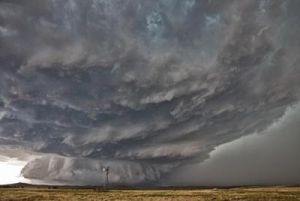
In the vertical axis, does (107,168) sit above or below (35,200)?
above

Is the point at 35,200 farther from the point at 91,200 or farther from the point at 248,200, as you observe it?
the point at 248,200

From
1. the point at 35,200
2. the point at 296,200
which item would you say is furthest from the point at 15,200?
the point at 296,200

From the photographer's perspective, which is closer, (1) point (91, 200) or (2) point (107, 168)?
(1) point (91, 200)

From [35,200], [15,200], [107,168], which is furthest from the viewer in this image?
[107,168]

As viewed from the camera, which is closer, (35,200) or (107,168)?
(35,200)

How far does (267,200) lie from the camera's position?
79.7 meters

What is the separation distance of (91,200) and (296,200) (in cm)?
4632

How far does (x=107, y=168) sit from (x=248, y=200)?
278 feet

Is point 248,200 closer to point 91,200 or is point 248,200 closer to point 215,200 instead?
point 215,200

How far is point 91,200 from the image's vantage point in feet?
263

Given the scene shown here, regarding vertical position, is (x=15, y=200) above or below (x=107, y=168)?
below

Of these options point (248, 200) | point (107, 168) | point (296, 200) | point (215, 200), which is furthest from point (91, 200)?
point (107, 168)

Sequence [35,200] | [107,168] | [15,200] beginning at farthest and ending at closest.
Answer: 1. [107,168]
2. [35,200]
3. [15,200]

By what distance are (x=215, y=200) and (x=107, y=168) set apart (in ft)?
262
